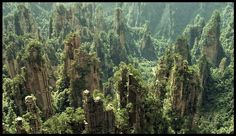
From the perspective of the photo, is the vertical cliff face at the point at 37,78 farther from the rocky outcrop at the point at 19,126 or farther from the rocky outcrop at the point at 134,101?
the rocky outcrop at the point at 19,126

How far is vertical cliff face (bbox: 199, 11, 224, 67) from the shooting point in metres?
71.6

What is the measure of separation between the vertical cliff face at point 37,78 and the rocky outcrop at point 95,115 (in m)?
8.17

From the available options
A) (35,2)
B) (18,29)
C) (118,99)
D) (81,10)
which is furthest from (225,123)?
(35,2)

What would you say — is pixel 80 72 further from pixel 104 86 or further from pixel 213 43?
pixel 213 43

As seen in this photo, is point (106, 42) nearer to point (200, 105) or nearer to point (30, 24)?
point (30, 24)

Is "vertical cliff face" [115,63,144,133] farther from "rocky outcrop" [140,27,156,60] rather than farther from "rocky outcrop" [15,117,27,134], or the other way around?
"rocky outcrop" [140,27,156,60]

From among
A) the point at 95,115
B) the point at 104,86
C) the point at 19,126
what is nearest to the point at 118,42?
the point at 104,86

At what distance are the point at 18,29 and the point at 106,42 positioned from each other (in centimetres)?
1337

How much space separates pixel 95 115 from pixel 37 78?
9.75 m

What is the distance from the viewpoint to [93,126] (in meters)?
37.9

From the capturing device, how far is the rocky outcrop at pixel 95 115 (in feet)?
124

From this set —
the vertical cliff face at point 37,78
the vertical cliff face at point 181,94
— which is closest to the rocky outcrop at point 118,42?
the vertical cliff face at point 181,94

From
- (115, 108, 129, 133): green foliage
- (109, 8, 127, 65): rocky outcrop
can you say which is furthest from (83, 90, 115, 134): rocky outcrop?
(109, 8, 127, 65): rocky outcrop

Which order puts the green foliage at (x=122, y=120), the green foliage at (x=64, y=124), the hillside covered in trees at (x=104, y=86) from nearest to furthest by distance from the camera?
the green foliage at (x=64, y=124) → the hillside covered in trees at (x=104, y=86) → the green foliage at (x=122, y=120)
